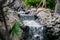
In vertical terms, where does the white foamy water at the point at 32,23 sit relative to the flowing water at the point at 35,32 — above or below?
above

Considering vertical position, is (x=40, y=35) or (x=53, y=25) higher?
(x=53, y=25)

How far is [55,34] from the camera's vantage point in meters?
11.4

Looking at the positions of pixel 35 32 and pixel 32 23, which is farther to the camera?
pixel 32 23

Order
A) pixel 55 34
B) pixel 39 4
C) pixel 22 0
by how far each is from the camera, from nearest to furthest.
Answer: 1. pixel 55 34
2. pixel 39 4
3. pixel 22 0

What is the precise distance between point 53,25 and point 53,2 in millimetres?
8039

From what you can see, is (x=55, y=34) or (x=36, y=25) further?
(x=36, y=25)

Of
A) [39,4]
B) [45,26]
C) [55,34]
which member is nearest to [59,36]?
[55,34]

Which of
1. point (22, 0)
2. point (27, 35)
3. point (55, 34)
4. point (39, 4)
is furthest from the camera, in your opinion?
point (22, 0)

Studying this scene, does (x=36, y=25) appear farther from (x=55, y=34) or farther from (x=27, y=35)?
(x=55, y=34)

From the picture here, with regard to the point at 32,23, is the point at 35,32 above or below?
below

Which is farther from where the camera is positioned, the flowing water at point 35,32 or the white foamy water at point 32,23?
the white foamy water at point 32,23

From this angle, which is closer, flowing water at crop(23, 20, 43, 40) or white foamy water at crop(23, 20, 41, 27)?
flowing water at crop(23, 20, 43, 40)

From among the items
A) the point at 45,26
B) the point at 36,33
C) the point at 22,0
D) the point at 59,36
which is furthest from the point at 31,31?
the point at 22,0

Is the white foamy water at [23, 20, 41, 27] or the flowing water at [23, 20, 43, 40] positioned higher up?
the white foamy water at [23, 20, 41, 27]
